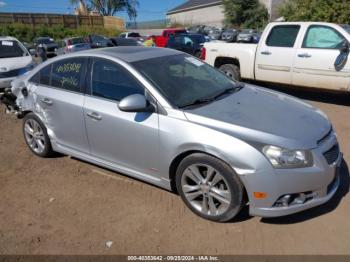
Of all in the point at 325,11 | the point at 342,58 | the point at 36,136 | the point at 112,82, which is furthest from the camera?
the point at 325,11

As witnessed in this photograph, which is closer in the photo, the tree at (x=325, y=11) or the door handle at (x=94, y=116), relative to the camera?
the door handle at (x=94, y=116)

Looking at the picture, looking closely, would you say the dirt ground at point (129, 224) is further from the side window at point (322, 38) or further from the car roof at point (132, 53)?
the side window at point (322, 38)

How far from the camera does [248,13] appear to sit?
137ft

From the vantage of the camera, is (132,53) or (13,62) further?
(13,62)

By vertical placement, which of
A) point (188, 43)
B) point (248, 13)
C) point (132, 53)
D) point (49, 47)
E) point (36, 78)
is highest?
point (132, 53)

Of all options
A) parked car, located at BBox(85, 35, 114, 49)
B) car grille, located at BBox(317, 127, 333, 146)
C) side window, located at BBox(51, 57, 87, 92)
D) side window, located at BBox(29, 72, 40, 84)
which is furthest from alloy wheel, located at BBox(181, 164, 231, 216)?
parked car, located at BBox(85, 35, 114, 49)

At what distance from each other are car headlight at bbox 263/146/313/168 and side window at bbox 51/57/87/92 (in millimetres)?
2433

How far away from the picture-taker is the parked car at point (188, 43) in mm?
16594

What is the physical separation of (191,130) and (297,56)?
17.0 ft

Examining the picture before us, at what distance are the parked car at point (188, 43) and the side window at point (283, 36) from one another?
830cm

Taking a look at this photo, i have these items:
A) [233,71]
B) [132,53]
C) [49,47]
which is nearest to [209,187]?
[132,53]

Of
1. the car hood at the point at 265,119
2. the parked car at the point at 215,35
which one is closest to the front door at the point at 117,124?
the car hood at the point at 265,119

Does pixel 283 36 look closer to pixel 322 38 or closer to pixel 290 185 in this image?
pixel 322 38

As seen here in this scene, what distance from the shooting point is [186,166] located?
136 inches
